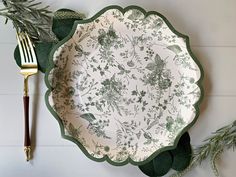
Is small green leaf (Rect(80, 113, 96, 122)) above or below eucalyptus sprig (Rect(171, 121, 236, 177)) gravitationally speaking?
above

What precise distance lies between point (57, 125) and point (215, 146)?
445 millimetres

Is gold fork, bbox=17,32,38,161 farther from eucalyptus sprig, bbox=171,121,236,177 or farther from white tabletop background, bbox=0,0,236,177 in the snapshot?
eucalyptus sprig, bbox=171,121,236,177

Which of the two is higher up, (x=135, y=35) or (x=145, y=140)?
(x=135, y=35)

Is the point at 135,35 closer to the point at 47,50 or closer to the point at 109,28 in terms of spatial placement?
the point at 109,28

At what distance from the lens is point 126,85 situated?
989mm

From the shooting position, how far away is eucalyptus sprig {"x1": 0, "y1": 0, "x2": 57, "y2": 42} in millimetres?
911

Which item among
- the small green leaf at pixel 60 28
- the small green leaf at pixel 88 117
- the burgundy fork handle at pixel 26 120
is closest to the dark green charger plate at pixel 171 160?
the small green leaf at pixel 88 117

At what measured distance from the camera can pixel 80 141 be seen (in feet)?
3.09

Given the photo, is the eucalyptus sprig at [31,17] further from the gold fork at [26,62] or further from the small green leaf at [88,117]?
the small green leaf at [88,117]

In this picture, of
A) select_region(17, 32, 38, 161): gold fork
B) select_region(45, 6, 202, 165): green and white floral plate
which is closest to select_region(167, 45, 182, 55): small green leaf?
select_region(45, 6, 202, 165): green and white floral plate

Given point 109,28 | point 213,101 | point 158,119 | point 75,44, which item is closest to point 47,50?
point 75,44

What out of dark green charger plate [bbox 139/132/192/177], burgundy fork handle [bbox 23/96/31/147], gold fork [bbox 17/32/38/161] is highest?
gold fork [bbox 17/32/38/161]

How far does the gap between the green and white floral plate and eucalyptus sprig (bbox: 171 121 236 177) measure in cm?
9

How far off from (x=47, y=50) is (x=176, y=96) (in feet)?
1.22
